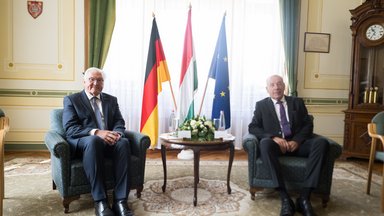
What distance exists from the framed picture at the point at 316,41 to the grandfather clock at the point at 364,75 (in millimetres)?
351

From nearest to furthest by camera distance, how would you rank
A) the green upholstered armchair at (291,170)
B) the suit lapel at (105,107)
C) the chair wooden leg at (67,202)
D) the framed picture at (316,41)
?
1. the chair wooden leg at (67,202)
2. the green upholstered armchair at (291,170)
3. the suit lapel at (105,107)
4. the framed picture at (316,41)

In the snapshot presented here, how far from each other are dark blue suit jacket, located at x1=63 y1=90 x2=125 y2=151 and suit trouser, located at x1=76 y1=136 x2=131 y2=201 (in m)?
0.11

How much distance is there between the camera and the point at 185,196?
225 centimetres

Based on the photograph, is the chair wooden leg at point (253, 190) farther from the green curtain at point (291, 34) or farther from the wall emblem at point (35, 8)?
the wall emblem at point (35, 8)

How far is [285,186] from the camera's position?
2.07 metres

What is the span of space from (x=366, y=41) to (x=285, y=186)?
2365 mm

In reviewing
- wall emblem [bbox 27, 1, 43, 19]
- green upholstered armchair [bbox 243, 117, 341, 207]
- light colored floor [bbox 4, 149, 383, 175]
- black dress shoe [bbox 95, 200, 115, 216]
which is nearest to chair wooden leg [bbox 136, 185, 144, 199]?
black dress shoe [bbox 95, 200, 115, 216]

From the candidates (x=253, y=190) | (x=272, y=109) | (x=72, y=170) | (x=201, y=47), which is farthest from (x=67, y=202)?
(x=201, y=47)

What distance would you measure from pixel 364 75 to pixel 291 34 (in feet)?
3.23

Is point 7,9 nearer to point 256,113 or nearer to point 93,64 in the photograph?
point 93,64

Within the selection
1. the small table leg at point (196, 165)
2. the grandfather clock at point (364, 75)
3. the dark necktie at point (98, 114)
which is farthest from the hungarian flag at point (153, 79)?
the grandfather clock at point (364, 75)

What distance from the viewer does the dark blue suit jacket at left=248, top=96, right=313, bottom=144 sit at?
2297 mm

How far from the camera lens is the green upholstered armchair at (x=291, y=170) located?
2.09 m

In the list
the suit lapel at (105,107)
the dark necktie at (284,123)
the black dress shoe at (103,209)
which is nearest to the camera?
the black dress shoe at (103,209)
